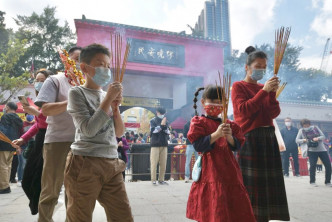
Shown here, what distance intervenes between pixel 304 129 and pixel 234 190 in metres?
5.57

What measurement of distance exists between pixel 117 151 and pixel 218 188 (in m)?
0.83

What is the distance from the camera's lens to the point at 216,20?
50844 millimetres

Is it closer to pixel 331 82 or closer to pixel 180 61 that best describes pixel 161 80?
pixel 180 61

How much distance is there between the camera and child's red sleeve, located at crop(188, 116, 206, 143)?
1918mm

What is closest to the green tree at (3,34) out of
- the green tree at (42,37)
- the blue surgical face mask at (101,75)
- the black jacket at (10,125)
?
the green tree at (42,37)

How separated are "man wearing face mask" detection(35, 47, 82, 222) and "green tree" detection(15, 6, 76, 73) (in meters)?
21.5

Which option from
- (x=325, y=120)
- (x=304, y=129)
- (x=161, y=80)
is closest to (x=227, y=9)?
(x=325, y=120)

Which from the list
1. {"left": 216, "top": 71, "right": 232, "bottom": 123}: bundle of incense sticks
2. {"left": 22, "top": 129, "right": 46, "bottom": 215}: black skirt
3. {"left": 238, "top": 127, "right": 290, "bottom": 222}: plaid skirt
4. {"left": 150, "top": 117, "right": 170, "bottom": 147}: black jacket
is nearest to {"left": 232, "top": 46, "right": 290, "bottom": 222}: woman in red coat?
{"left": 238, "top": 127, "right": 290, "bottom": 222}: plaid skirt

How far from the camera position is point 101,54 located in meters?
1.66

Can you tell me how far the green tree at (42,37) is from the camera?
22062mm

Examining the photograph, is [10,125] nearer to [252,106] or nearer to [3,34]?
[252,106]

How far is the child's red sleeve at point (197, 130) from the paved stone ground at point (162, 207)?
53.6 inches

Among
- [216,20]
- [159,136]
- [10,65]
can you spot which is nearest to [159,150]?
[159,136]

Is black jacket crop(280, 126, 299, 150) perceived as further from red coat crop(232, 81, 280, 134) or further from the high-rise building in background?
the high-rise building in background
